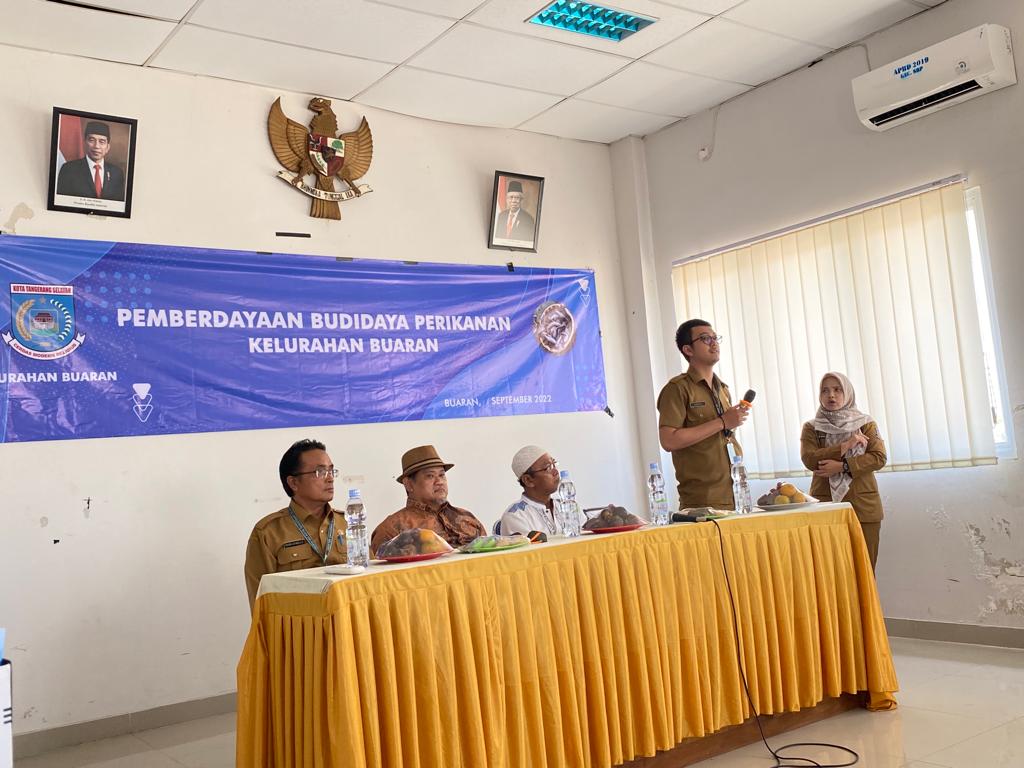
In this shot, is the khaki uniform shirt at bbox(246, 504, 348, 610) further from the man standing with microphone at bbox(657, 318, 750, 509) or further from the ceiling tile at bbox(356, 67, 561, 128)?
the ceiling tile at bbox(356, 67, 561, 128)

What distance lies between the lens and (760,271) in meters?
5.41

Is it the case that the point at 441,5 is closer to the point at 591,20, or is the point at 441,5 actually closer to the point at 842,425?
the point at 591,20

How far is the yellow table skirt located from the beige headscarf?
901mm

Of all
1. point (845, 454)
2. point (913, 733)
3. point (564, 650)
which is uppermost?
point (845, 454)

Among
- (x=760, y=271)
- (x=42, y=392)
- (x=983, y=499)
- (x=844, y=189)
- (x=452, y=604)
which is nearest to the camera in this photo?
(x=452, y=604)

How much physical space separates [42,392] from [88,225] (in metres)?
0.80

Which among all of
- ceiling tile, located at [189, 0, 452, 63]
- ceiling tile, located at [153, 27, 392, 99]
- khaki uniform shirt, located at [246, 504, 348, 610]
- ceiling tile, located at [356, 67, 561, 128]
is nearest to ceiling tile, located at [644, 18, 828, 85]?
ceiling tile, located at [356, 67, 561, 128]

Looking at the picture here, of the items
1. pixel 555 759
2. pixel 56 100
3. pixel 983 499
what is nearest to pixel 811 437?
pixel 983 499

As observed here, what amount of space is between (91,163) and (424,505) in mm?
2225

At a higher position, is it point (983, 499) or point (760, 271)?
point (760, 271)

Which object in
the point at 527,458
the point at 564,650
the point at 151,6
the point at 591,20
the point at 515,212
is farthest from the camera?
the point at 515,212

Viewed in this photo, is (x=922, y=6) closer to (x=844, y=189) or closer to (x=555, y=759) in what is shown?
(x=844, y=189)

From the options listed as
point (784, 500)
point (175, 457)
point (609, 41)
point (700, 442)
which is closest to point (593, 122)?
point (609, 41)

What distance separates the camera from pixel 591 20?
4.49 metres
